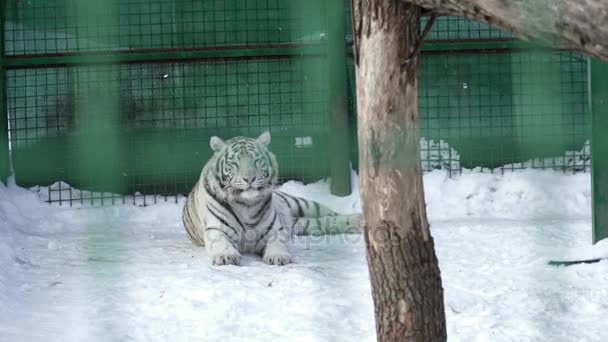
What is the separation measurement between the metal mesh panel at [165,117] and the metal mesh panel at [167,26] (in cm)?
13

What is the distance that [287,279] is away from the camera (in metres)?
3.39

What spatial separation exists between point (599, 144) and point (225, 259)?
5.11 feet

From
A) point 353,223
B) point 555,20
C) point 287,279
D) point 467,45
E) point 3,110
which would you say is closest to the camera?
point 555,20

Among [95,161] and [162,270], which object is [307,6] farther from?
[162,270]

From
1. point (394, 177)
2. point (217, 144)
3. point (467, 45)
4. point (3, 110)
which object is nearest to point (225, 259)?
point (217, 144)

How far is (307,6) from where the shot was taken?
503 cm

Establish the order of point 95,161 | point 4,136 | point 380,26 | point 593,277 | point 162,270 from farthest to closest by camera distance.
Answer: point 95,161 → point 4,136 → point 162,270 → point 593,277 → point 380,26

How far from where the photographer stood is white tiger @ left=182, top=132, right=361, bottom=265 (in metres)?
3.85

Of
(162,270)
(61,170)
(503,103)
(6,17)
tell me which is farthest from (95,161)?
(503,103)

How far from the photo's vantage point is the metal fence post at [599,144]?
3.68 m

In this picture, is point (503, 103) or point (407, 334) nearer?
point (407, 334)

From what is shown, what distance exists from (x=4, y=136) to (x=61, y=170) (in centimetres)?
36

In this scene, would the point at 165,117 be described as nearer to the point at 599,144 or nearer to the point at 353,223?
the point at 353,223

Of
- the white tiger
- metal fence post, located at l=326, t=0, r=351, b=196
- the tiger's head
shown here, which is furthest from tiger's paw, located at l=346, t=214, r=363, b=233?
metal fence post, located at l=326, t=0, r=351, b=196
